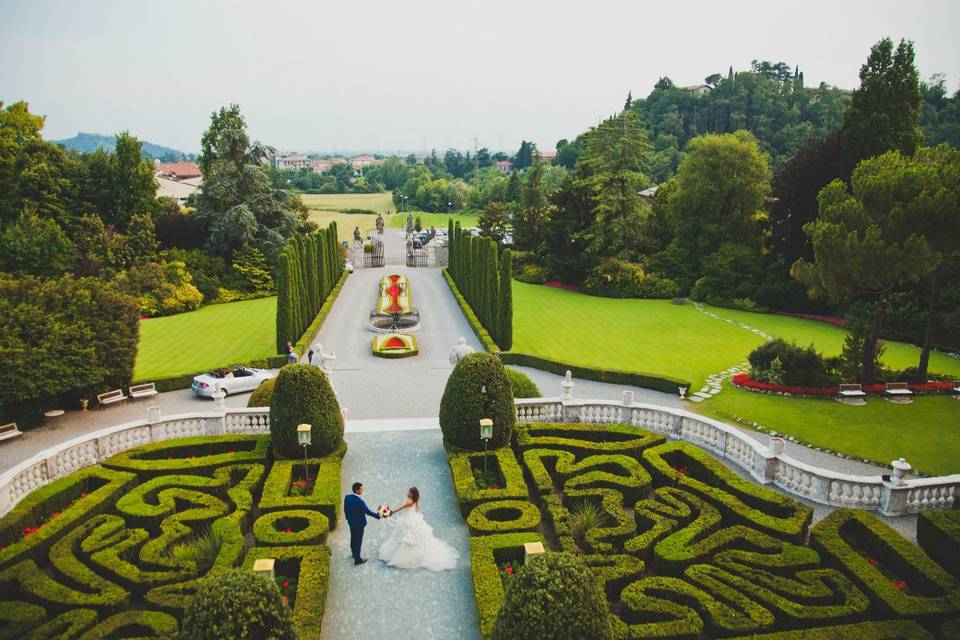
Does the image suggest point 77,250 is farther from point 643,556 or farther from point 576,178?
point 643,556

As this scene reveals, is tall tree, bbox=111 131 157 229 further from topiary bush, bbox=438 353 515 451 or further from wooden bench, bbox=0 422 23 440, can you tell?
topiary bush, bbox=438 353 515 451

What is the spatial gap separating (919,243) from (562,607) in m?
20.0

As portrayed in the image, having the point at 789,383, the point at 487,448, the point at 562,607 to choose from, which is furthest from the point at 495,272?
the point at 562,607

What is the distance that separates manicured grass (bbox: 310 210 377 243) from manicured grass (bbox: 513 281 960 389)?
51.9 meters

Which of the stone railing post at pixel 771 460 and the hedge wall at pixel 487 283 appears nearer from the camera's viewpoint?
the stone railing post at pixel 771 460

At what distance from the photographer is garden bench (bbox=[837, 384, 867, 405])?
24312mm

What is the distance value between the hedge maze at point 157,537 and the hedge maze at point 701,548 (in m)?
3.39

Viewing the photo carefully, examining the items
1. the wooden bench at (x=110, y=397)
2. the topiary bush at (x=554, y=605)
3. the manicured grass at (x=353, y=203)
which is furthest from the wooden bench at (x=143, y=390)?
the manicured grass at (x=353, y=203)

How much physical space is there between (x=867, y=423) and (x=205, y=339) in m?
29.7

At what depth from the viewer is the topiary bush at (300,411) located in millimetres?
16953

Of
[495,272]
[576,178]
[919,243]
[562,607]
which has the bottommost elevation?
[562,607]

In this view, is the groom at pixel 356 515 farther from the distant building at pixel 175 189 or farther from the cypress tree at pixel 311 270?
the distant building at pixel 175 189

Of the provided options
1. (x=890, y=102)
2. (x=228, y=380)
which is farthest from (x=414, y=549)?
(x=890, y=102)

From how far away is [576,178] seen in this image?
166ft
